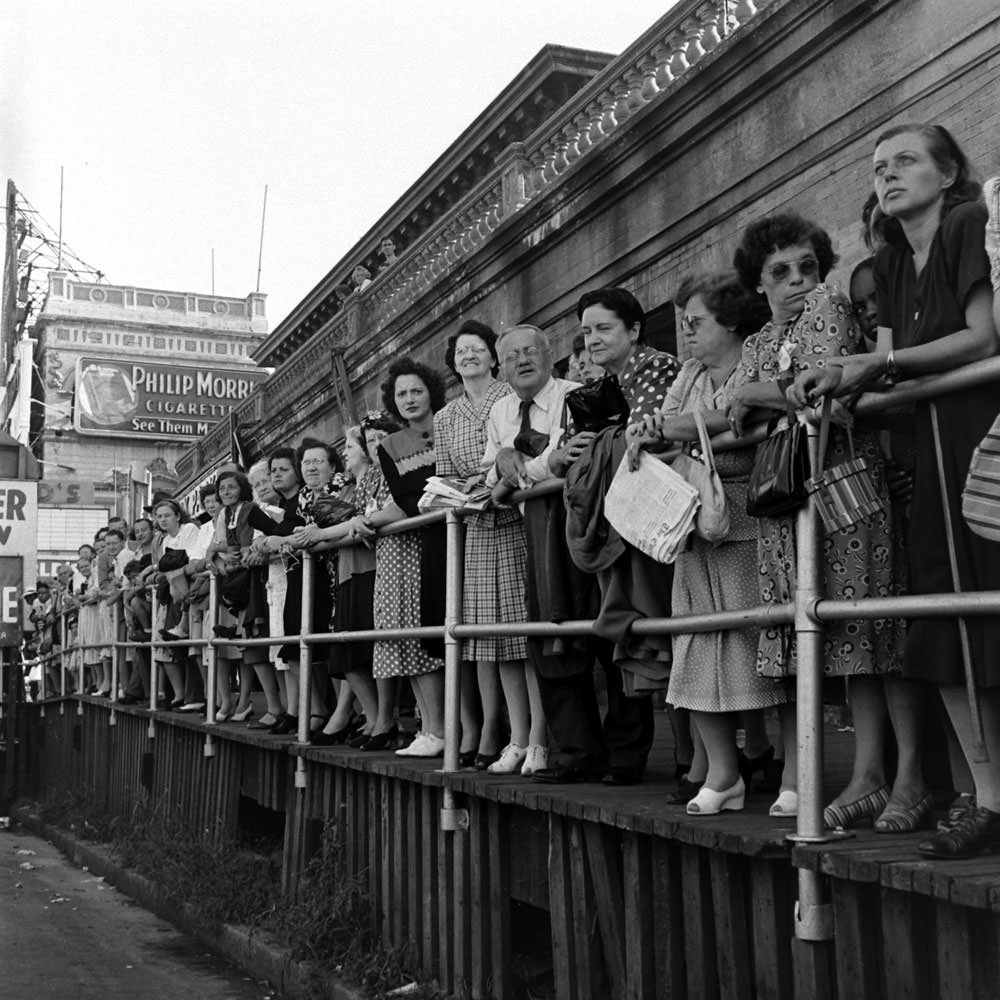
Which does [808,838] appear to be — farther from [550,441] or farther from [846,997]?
[550,441]

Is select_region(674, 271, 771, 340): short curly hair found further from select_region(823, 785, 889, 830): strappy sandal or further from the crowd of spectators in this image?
select_region(823, 785, 889, 830): strappy sandal

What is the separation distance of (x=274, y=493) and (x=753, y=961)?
6.18 metres

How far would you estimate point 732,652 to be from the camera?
3.81m

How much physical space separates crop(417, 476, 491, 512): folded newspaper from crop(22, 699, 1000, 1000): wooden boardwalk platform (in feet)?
3.47

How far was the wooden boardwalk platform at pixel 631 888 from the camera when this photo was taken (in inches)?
110

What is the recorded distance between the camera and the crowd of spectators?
311 centimetres

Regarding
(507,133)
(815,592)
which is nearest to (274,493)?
(815,592)

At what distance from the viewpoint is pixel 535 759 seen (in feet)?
16.6

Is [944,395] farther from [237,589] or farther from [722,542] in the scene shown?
[237,589]

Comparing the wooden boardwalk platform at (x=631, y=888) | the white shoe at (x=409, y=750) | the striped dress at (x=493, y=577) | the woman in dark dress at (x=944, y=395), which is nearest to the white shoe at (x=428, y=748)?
the white shoe at (x=409, y=750)

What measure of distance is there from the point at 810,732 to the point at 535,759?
7.03ft

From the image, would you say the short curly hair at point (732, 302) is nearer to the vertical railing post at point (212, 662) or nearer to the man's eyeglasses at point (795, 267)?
the man's eyeglasses at point (795, 267)

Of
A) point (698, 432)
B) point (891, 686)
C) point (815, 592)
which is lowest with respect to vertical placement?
point (891, 686)

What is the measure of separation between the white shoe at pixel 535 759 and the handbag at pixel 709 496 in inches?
60.3
